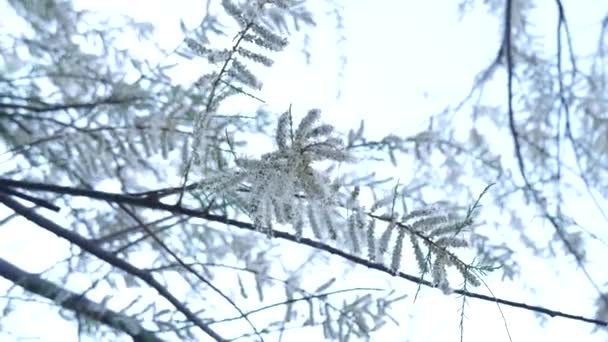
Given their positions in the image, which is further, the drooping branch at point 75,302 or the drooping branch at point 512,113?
the drooping branch at point 512,113

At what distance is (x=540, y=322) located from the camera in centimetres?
108

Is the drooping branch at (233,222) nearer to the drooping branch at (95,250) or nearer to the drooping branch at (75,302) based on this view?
the drooping branch at (95,250)

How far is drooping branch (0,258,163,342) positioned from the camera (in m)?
0.87

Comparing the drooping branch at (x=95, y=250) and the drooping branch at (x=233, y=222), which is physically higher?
the drooping branch at (x=95, y=250)

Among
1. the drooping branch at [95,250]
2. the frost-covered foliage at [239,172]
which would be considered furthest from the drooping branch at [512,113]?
the drooping branch at [95,250]

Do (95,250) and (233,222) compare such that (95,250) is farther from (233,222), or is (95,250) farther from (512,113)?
(512,113)

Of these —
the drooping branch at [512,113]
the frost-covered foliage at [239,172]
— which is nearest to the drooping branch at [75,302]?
the frost-covered foliage at [239,172]

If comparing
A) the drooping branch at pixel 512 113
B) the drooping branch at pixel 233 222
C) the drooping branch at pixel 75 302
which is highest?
the drooping branch at pixel 512 113

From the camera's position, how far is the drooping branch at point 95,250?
0.79 meters

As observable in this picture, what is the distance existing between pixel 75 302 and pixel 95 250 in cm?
11

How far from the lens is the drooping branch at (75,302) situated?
87 cm

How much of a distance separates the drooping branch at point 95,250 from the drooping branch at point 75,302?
0.20 ft

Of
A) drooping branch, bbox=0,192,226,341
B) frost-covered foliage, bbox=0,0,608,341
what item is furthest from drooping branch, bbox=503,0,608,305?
drooping branch, bbox=0,192,226,341

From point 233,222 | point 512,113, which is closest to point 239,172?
point 233,222
